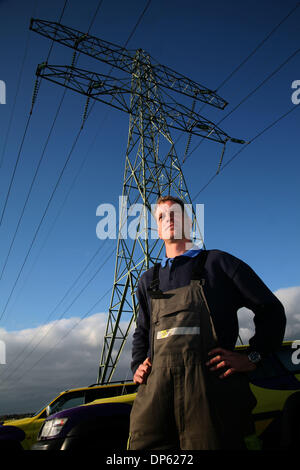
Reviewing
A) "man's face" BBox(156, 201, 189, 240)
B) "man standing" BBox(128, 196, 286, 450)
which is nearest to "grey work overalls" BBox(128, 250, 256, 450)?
"man standing" BBox(128, 196, 286, 450)

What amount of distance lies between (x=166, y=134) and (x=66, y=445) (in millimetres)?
11828

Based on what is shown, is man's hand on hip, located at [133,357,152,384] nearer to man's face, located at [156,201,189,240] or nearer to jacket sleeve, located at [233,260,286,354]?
jacket sleeve, located at [233,260,286,354]

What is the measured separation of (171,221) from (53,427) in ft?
9.78

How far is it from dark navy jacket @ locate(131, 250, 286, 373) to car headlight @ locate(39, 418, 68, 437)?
7.48ft

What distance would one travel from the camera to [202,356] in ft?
4.76

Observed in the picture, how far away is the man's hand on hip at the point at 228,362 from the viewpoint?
1404mm

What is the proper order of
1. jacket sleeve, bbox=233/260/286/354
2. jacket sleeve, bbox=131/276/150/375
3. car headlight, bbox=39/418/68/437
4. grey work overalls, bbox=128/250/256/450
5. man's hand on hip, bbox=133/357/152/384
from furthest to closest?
car headlight, bbox=39/418/68/437
jacket sleeve, bbox=131/276/150/375
man's hand on hip, bbox=133/357/152/384
jacket sleeve, bbox=233/260/286/354
grey work overalls, bbox=128/250/256/450

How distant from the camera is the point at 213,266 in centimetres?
167

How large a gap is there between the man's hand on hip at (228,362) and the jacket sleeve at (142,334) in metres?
0.57

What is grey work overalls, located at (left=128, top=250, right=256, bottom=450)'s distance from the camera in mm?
1343

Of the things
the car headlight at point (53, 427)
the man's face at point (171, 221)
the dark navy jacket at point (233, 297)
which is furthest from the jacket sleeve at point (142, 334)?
the car headlight at point (53, 427)
